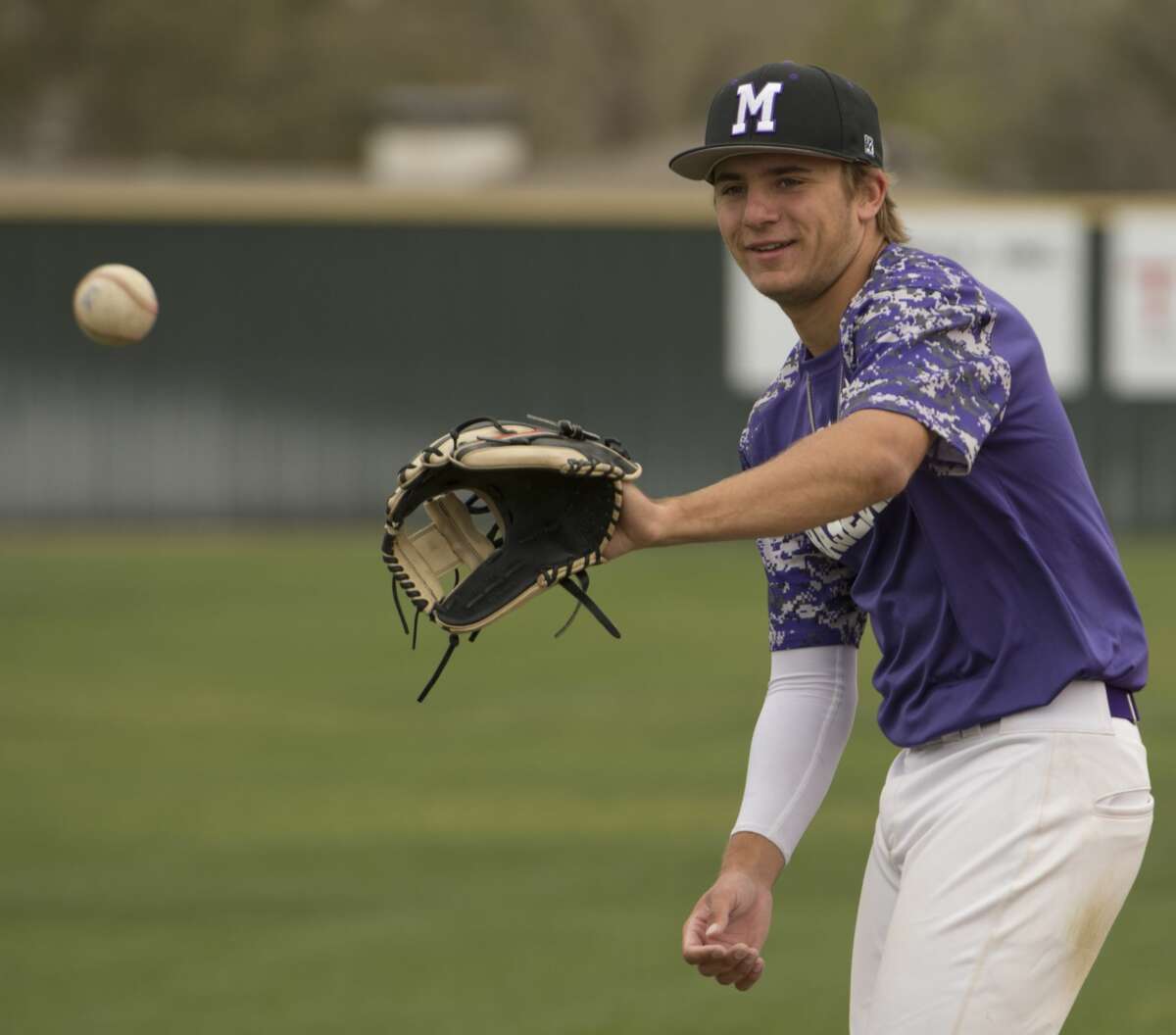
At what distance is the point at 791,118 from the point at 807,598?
994 millimetres

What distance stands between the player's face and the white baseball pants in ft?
2.64

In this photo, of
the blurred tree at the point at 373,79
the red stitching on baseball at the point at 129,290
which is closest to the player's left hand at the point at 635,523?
the red stitching on baseball at the point at 129,290

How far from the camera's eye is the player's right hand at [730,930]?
3.85m

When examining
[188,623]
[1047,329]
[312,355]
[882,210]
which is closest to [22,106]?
[312,355]

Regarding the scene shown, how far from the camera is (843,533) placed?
12.5 feet

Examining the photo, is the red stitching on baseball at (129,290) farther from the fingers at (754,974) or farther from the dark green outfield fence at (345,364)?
the dark green outfield fence at (345,364)

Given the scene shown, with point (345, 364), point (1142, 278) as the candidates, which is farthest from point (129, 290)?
point (1142, 278)

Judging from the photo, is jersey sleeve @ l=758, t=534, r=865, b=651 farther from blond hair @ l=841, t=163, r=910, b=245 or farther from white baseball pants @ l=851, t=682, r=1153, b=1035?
blond hair @ l=841, t=163, r=910, b=245

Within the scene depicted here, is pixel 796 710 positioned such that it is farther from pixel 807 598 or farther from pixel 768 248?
pixel 768 248

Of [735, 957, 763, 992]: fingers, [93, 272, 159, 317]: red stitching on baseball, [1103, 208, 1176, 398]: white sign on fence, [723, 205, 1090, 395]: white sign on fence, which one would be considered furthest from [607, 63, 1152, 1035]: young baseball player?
[1103, 208, 1176, 398]: white sign on fence

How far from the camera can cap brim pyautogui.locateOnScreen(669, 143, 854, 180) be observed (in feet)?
11.6

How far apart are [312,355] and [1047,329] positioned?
309 inches

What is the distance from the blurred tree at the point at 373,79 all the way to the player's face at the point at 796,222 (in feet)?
140

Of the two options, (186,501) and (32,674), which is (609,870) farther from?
(186,501)
